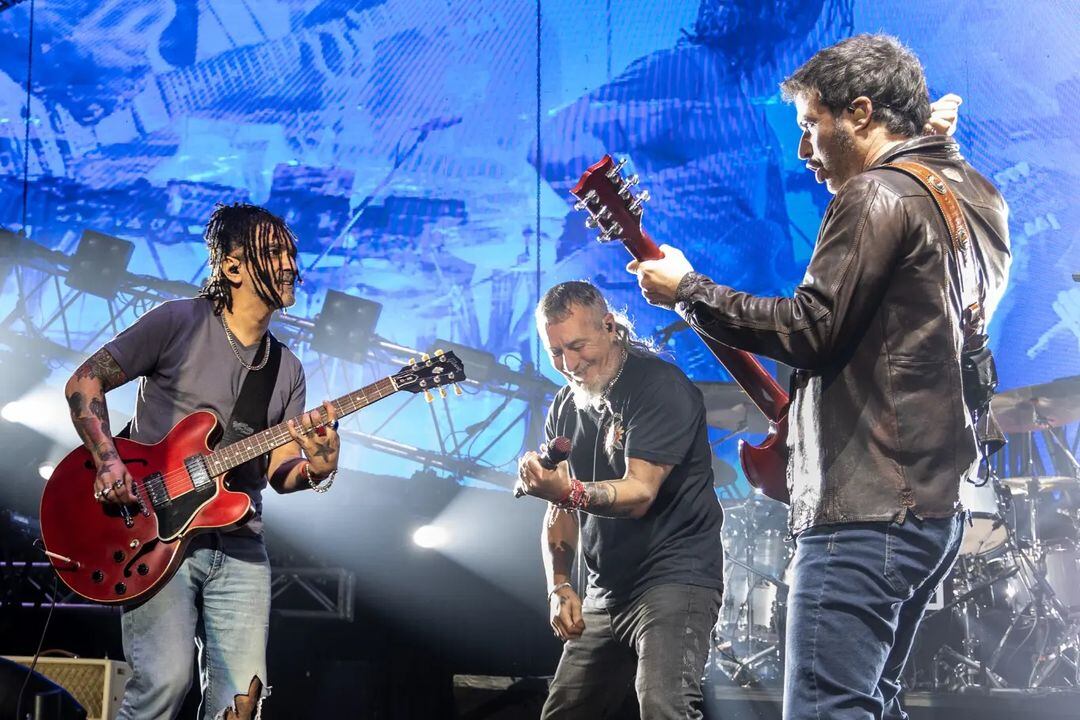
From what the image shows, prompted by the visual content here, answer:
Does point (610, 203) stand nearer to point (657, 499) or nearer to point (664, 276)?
point (664, 276)

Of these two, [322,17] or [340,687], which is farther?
[322,17]

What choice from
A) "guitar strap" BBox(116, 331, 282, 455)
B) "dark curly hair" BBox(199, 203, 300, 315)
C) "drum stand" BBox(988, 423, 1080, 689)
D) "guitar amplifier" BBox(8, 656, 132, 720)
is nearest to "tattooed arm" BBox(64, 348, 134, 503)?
"guitar strap" BBox(116, 331, 282, 455)

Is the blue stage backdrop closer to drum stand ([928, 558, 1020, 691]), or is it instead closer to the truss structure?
the truss structure

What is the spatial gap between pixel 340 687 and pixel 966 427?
627 centimetres

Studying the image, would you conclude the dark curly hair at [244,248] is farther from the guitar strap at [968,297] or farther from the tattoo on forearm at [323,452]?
the guitar strap at [968,297]

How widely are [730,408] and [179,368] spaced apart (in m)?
4.80

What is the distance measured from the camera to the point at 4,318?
8.63 meters

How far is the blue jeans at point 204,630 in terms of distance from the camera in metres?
3.32

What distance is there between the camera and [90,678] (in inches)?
233

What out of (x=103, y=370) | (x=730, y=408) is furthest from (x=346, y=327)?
(x=103, y=370)

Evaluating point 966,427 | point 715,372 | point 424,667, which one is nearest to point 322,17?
point 715,372

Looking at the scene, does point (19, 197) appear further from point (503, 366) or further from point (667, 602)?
point (667, 602)

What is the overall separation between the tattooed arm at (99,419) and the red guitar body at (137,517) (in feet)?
0.29

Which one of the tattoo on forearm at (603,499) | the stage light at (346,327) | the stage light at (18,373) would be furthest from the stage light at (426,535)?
the tattoo on forearm at (603,499)
